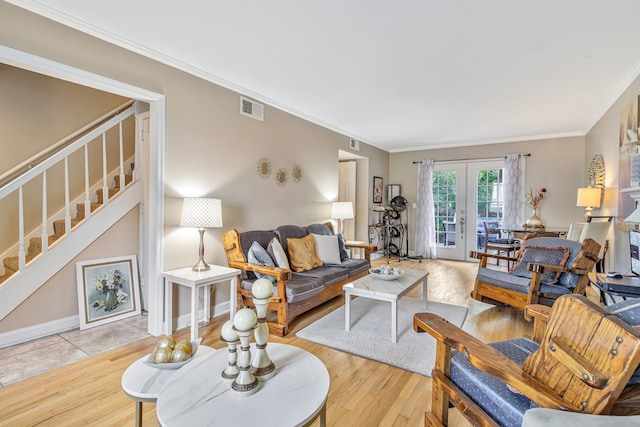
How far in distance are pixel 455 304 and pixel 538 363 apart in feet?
9.81

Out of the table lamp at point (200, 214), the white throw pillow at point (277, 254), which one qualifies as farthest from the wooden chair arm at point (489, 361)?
the table lamp at point (200, 214)

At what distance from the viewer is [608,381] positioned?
876mm

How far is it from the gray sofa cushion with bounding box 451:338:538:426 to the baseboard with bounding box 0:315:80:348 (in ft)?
11.0

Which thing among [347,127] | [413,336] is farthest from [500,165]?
[413,336]

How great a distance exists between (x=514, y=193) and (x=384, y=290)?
15.4 ft

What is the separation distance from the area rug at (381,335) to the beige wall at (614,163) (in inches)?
73.5

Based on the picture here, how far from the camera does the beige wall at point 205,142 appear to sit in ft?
7.58

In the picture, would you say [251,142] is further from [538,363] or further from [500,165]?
[500,165]

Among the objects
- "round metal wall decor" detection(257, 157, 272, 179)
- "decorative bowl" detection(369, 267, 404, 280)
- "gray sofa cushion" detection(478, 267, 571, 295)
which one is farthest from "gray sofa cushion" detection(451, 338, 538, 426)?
"round metal wall decor" detection(257, 157, 272, 179)

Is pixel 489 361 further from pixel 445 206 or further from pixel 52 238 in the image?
pixel 445 206

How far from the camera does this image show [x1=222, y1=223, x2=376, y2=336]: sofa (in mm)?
2986

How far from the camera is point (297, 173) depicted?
462 cm

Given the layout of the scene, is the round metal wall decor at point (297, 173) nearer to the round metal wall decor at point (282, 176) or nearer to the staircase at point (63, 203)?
the round metal wall decor at point (282, 176)

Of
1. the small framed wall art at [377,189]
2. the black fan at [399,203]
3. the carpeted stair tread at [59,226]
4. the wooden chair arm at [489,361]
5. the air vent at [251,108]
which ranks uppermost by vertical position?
the air vent at [251,108]
